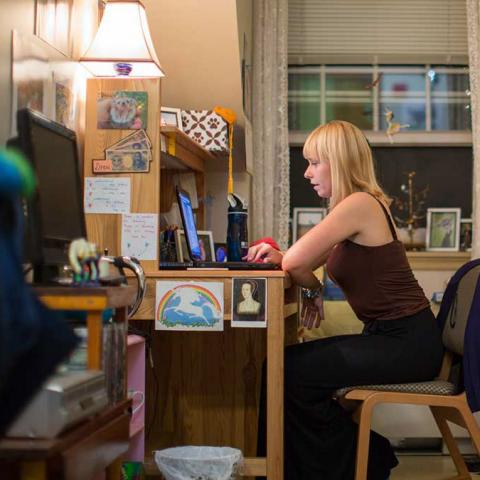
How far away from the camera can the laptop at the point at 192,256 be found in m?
2.57

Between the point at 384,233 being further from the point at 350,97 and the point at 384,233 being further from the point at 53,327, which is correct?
the point at 350,97

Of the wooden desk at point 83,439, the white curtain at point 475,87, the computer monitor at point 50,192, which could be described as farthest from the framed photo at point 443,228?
the wooden desk at point 83,439

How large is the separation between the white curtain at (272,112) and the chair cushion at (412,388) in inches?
73.9

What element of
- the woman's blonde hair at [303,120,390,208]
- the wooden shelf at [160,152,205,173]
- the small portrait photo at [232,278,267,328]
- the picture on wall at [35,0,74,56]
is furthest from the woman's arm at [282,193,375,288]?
the picture on wall at [35,0,74,56]

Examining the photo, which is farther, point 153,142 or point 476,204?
point 476,204

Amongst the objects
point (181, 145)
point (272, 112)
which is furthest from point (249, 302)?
point (272, 112)

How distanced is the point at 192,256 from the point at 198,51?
971 mm

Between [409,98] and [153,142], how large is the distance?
8.62 feet

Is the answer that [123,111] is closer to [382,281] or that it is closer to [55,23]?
[55,23]

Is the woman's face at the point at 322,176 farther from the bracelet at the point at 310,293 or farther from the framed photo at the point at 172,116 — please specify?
the framed photo at the point at 172,116

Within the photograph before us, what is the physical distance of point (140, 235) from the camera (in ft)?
8.32

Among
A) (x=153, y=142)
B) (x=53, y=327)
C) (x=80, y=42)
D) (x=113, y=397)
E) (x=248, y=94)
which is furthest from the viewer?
(x=248, y=94)

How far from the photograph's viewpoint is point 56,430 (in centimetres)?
138

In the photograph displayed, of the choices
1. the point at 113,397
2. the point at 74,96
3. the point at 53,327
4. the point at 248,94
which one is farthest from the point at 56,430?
the point at 248,94
